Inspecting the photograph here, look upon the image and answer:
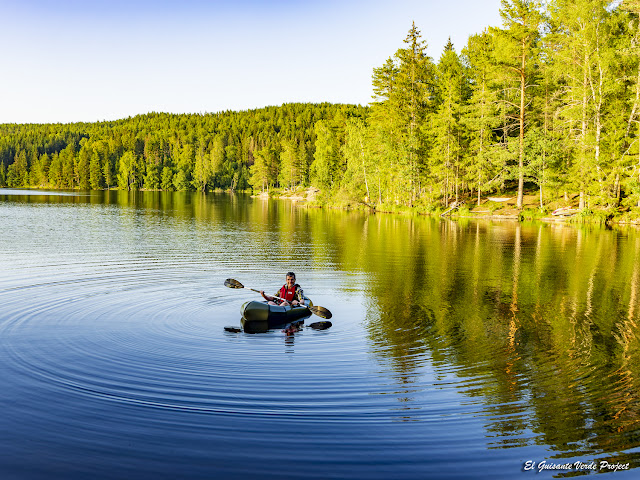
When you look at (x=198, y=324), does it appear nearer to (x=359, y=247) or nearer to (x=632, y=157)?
(x=359, y=247)

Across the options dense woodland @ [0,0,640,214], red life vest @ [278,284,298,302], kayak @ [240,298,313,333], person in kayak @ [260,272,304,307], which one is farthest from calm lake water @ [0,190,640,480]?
dense woodland @ [0,0,640,214]

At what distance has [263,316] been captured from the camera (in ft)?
52.0

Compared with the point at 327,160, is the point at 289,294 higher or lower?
lower

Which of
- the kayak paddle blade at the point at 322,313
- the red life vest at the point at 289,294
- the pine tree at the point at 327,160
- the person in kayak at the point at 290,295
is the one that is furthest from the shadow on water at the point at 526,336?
the pine tree at the point at 327,160

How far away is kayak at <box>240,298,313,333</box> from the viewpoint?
1566cm

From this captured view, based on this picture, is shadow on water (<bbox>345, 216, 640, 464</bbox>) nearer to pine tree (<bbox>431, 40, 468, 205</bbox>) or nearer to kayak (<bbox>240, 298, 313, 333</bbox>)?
kayak (<bbox>240, 298, 313, 333</bbox>)

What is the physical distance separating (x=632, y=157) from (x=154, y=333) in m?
51.4

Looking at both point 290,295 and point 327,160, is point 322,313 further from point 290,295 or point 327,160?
point 327,160

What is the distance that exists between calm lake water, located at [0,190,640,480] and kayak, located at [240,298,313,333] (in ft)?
1.81

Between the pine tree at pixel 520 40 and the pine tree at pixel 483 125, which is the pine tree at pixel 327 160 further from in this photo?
the pine tree at pixel 520 40

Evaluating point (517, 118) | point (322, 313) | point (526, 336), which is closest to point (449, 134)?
point (517, 118)

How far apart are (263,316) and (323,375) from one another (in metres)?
4.49

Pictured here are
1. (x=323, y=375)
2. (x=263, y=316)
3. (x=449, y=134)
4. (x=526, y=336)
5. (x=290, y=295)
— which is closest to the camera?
(x=323, y=375)

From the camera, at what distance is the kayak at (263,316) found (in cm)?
1566
